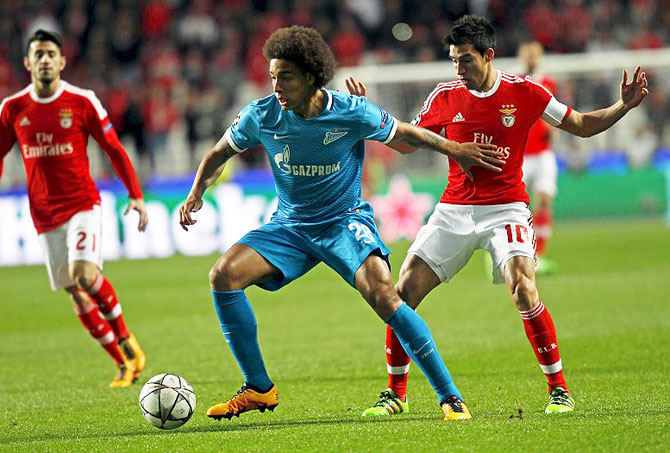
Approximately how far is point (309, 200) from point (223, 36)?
1895 cm

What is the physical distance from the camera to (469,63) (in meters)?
6.67

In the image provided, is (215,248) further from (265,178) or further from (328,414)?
(328,414)

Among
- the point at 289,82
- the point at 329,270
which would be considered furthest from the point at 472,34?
the point at 329,270

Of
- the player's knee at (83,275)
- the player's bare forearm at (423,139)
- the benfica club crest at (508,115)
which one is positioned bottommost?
the player's knee at (83,275)

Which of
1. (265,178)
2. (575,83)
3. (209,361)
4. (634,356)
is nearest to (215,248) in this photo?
(265,178)

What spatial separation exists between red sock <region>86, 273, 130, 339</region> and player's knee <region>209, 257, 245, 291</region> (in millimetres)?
2420

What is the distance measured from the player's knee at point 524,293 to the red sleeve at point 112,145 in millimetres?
3389

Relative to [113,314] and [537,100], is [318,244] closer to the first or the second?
[537,100]

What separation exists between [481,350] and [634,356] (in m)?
1.35

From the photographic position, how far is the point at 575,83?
2105cm

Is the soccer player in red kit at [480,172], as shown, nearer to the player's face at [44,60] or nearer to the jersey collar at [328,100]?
the jersey collar at [328,100]

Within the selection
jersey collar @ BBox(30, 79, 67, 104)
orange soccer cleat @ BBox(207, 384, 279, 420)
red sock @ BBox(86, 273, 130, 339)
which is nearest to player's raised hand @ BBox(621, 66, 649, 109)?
orange soccer cleat @ BBox(207, 384, 279, 420)

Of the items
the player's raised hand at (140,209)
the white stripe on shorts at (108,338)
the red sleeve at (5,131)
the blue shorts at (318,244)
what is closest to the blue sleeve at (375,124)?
the blue shorts at (318,244)

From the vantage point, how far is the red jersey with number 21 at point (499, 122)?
6.79 meters
